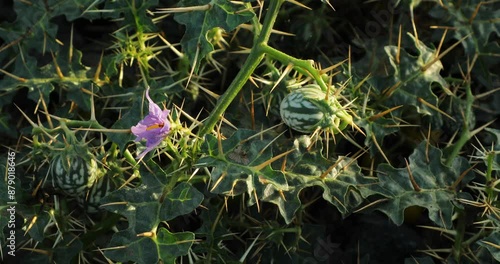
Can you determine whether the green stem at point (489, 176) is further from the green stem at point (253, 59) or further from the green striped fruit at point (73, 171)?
the green striped fruit at point (73, 171)

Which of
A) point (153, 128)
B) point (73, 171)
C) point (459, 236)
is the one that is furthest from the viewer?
point (459, 236)

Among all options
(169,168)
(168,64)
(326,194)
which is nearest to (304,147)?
(326,194)

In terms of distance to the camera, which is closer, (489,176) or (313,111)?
(313,111)

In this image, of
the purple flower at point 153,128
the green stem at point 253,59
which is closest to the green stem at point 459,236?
the green stem at point 253,59

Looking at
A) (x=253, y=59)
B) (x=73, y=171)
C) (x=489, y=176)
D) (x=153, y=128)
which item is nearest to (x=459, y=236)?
(x=489, y=176)

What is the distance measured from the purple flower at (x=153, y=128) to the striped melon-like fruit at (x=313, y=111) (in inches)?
11.9

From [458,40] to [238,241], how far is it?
94cm

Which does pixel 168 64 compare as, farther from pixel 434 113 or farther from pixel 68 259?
pixel 434 113

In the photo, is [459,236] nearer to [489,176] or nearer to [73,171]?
[489,176]

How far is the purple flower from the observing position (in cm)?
175

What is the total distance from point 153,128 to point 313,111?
37 centimetres

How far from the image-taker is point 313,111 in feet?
5.86

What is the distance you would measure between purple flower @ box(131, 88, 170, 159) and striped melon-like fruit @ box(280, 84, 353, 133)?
0.30 m

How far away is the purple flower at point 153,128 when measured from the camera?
175 cm
